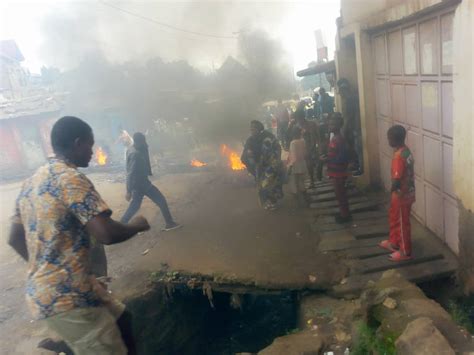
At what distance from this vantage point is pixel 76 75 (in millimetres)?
24359

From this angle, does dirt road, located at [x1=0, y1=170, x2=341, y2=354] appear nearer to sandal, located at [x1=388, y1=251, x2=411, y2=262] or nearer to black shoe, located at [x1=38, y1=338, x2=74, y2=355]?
black shoe, located at [x1=38, y1=338, x2=74, y2=355]

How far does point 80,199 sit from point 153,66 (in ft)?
78.0

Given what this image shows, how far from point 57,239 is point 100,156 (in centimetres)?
1671

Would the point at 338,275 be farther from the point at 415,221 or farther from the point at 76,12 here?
the point at 76,12

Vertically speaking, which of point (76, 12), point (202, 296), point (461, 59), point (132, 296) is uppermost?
point (76, 12)

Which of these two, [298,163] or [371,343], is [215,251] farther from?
[371,343]

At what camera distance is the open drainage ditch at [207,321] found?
5086 millimetres

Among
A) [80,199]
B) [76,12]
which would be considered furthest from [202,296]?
[76,12]

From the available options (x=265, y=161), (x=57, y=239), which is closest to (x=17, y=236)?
(x=57, y=239)

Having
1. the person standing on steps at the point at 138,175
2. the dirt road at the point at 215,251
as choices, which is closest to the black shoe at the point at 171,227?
the dirt road at the point at 215,251

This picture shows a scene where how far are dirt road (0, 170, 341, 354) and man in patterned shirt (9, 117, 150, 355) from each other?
2.53m

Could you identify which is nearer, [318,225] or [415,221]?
[415,221]

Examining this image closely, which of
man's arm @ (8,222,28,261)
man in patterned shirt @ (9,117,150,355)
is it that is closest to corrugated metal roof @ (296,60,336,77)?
man in patterned shirt @ (9,117,150,355)

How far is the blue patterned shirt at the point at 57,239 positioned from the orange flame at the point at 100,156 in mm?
15785
